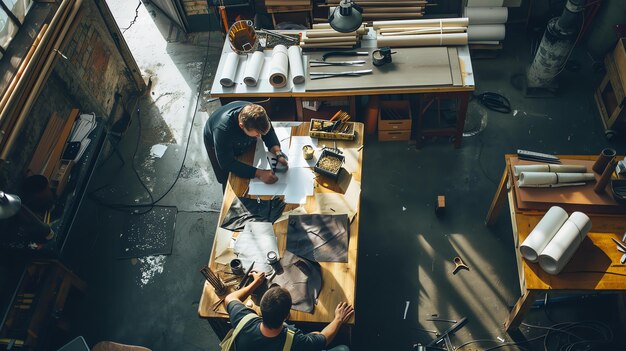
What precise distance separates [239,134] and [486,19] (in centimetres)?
409

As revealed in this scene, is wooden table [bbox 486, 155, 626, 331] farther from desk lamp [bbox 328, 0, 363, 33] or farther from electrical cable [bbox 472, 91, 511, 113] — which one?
electrical cable [bbox 472, 91, 511, 113]

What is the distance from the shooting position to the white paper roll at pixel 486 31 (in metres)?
6.70

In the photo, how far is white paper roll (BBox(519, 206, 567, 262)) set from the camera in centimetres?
399

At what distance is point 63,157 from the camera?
5277 mm

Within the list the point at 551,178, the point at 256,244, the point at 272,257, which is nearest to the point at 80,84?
the point at 256,244

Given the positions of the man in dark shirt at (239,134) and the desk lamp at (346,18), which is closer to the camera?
the man in dark shirt at (239,134)

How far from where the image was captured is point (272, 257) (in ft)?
13.3

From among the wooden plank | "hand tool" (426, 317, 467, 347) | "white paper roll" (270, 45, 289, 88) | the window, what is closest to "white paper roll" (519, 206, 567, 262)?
"hand tool" (426, 317, 467, 347)

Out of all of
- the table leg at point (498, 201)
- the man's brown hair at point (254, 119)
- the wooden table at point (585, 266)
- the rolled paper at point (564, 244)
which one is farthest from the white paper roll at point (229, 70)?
the rolled paper at point (564, 244)

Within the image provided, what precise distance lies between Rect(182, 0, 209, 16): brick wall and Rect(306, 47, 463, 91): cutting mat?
2.77m

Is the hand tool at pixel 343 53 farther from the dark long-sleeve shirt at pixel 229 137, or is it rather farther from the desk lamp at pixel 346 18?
the dark long-sleeve shirt at pixel 229 137

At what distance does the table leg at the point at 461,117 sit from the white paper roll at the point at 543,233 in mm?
1907

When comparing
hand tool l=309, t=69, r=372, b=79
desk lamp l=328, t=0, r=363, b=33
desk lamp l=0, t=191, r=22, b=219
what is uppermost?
desk lamp l=328, t=0, r=363, b=33

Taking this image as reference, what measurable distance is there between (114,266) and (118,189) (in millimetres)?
1091
